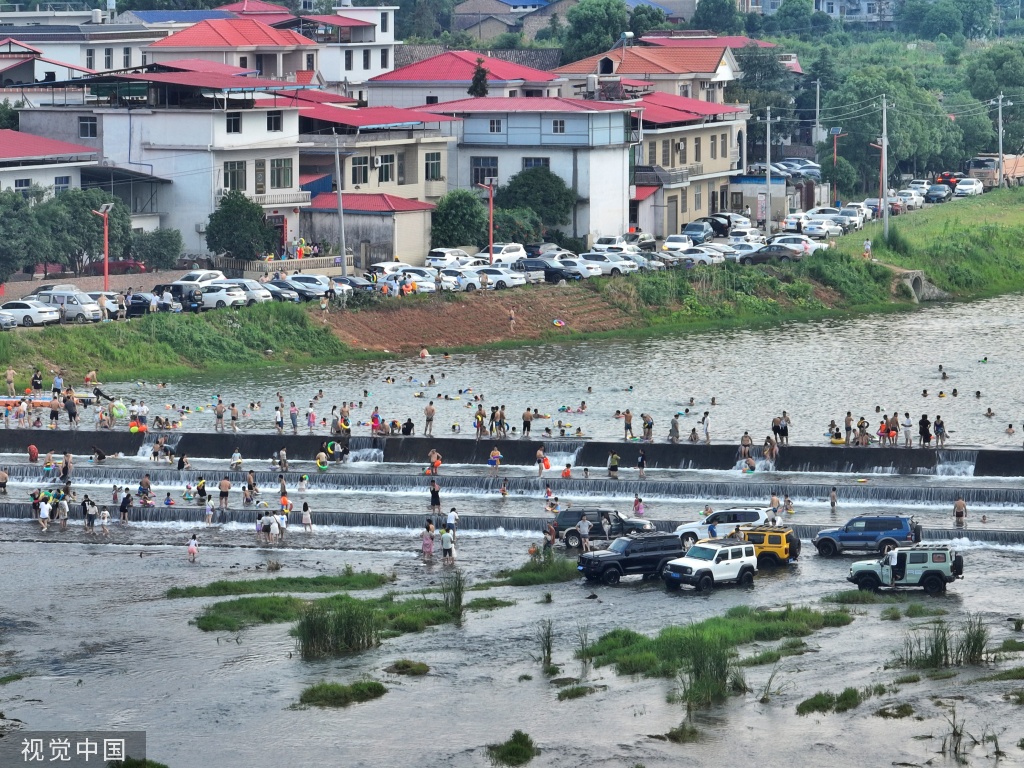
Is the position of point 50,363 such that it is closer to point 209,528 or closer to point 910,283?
point 209,528

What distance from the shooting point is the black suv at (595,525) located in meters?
53.0

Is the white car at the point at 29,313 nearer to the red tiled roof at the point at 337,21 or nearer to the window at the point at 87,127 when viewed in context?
the window at the point at 87,127

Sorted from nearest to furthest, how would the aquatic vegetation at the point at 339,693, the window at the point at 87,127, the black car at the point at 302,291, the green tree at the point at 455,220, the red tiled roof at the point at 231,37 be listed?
1. the aquatic vegetation at the point at 339,693
2. the black car at the point at 302,291
3. the window at the point at 87,127
4. the green tree at the point at 455,220
5. the red tiled roof at the point at 231,37

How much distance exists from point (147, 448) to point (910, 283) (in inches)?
1842

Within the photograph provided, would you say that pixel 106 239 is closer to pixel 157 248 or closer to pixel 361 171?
pixel 157 248

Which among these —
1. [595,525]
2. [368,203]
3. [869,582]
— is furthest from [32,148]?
[869,582]

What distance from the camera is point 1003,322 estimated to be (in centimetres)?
9125

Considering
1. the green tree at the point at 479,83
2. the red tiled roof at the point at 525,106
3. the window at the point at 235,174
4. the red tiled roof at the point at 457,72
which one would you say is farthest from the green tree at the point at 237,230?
the red tiled roof at the point at 457,72

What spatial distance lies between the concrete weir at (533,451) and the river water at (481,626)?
60cm

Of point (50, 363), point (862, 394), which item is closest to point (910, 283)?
point (862, 394)

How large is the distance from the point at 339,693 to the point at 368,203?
55317mm

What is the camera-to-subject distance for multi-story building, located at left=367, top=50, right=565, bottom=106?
11549cm

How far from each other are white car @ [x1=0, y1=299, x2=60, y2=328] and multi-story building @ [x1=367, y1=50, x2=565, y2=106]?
4211 cm

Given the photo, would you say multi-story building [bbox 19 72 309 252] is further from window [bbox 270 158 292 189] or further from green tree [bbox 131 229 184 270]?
green tree [bbox 131 229 184 270]
